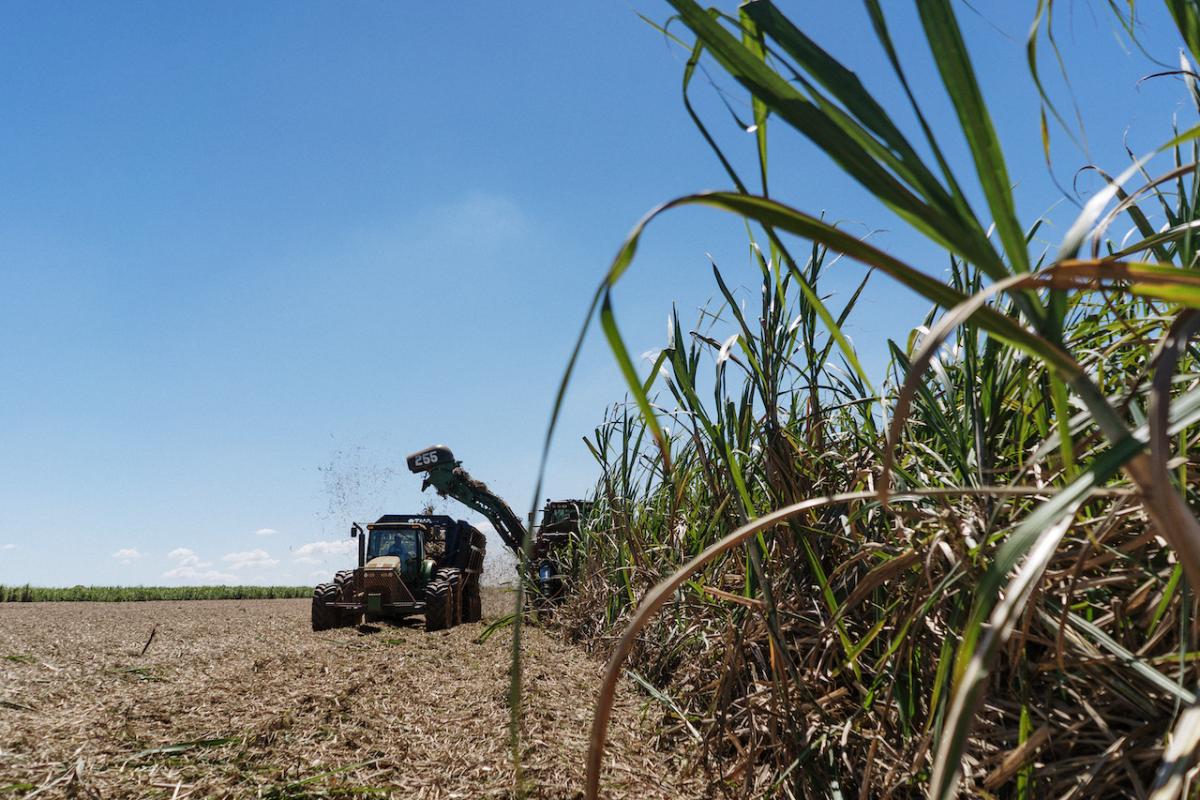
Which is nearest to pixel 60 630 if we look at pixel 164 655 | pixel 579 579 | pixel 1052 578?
pixel 164 655

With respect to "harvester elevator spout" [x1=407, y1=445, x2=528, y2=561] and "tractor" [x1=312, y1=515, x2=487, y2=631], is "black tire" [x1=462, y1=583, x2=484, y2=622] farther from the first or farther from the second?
"harvester elevator spout" [x1=407, y1=445, x2=528, y2=561]

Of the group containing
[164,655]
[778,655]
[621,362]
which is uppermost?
[621,362]

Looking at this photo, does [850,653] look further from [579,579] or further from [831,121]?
[579,579]

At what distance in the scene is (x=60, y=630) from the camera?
10289mm

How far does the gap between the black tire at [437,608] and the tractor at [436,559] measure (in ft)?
0.04

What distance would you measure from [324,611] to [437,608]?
5.56ft

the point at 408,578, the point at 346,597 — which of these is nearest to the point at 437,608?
the point at 346,597

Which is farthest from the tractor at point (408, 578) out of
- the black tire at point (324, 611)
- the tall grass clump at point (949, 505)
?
the tall grass clump at point (949, 505)

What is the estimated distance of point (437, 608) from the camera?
10289mm

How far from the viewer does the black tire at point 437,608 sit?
10.3m

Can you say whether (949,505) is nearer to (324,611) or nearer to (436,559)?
(324,611)

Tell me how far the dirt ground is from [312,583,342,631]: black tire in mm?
4555

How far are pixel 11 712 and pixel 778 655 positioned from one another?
390 cm

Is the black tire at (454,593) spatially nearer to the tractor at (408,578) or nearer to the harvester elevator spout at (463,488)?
the tractor at (408,578)
